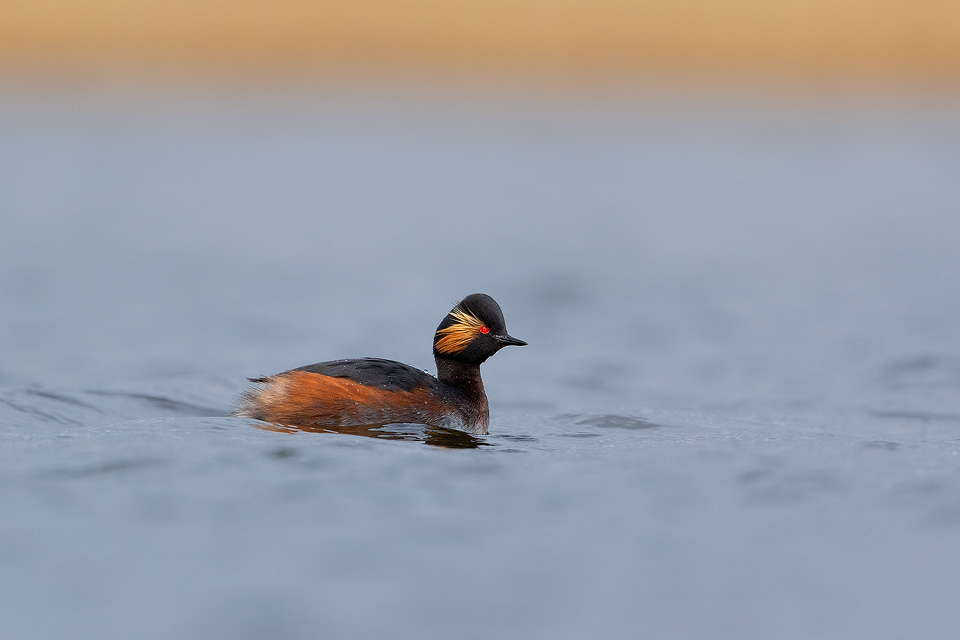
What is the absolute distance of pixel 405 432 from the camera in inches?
352

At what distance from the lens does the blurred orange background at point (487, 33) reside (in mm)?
35781

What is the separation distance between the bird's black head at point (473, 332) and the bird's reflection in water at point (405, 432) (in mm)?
884

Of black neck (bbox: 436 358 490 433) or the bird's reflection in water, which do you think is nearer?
the bird's reflection in water

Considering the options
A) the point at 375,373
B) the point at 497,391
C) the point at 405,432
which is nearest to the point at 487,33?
the point at 497,391

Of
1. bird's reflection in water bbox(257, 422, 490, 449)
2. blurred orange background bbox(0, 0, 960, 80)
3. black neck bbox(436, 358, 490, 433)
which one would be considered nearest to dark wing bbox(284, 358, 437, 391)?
bird's reflection in water bbox(257, 422, 490, 449)

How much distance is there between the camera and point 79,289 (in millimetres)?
17156

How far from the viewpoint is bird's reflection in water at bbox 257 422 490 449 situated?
342 inches

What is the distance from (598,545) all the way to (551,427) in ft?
11.1

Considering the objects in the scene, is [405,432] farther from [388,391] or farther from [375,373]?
[375,373]

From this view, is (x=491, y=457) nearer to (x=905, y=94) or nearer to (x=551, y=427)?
(x=551, y=427)

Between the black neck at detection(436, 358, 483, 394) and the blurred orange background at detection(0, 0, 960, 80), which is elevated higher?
the blurred orange background at detection(0, 0, 960, 80)

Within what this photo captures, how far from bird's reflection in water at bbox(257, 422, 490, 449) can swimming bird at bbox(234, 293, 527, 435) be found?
0.06 meters

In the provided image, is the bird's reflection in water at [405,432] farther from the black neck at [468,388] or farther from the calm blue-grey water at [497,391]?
the black neck at [468,388]

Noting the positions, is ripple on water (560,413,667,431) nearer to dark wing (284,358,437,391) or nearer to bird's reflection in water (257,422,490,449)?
bird's reflection in water (257,422,490,449)
